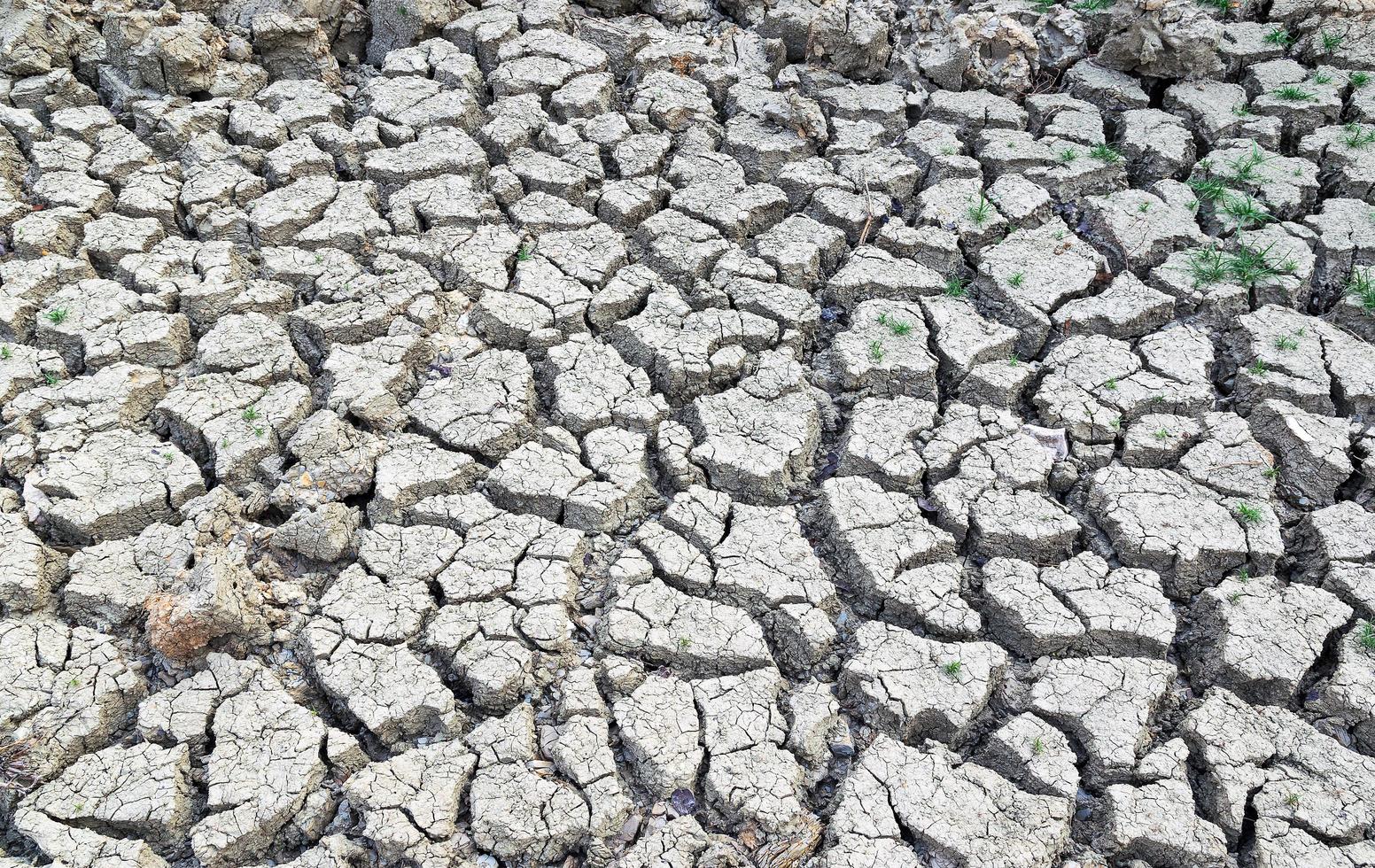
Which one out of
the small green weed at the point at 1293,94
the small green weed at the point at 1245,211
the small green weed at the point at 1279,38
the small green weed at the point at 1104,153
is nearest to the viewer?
the small green weed at the point at 1245,211

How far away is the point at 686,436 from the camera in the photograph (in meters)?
3.27

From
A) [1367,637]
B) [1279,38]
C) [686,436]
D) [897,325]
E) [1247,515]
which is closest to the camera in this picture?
[1367,637]

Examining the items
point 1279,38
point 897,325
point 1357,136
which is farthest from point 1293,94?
point 897,325

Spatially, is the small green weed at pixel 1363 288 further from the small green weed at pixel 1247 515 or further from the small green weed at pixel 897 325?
the small green weed at pixel 897 325

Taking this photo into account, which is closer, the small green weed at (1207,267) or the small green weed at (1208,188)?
the small green weed at (1207,267)

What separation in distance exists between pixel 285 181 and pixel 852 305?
2.31m

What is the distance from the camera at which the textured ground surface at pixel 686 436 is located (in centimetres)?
249

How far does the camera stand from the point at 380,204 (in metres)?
4.02

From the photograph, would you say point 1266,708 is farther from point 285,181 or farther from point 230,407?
point 285,181

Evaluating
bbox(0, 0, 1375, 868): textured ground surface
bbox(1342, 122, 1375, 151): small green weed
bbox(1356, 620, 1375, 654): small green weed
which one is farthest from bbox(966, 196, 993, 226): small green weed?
bbox(1356, 620, 1375, 654): small green weed

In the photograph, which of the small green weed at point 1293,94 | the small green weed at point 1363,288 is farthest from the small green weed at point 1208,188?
the small green weed at point 1293,94

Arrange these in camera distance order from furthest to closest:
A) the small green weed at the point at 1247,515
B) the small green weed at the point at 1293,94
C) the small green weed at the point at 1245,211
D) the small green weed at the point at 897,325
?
1. the small green weed at the point at 1293,94
2. the small green weed at the point at 1245,211
3. the small green weed at the point at 897,325
4. the small green weed at the point at 1247,515

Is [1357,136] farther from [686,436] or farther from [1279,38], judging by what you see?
[686,436]

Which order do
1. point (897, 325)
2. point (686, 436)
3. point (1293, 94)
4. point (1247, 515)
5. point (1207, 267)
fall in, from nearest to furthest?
1. point (1247, 515)
2. point (686, 436)
3. point (897, 325)
4. point (1207, 267)
5. point (1293, 94)
